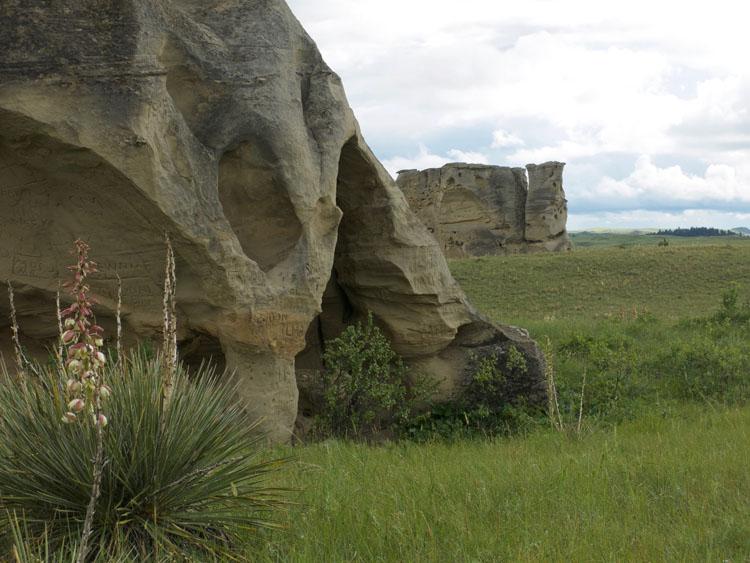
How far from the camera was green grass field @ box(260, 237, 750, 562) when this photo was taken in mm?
4828

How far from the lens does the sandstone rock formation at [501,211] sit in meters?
37.6

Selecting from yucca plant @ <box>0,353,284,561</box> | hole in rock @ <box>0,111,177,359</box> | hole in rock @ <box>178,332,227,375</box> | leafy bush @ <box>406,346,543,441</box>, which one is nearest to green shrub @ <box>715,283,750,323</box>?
leafy bush @ <box>406,346,543,441</box>

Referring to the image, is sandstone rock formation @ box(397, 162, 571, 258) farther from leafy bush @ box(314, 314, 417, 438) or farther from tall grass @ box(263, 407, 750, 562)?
tall grass @ box(263, 407, 750, 562)

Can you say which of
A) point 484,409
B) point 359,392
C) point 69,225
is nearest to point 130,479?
point 69,225

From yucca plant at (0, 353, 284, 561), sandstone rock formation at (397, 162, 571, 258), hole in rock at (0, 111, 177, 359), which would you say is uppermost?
sandstone rock formation at (397, 162, 571, 258)

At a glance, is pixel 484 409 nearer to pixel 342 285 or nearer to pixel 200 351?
pixel 342 285

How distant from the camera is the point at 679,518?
540 centimetres

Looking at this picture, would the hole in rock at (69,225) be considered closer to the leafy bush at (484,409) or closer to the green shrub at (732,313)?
the leafy bush at (484,409)

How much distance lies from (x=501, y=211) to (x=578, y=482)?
32.6 meters

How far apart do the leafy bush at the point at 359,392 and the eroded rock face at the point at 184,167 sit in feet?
3.30

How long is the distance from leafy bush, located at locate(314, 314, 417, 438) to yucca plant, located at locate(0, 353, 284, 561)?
171 inches

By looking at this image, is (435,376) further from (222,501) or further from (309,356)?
(222,501)

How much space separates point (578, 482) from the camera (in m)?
6.14

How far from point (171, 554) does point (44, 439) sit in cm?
93
